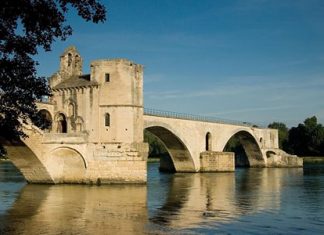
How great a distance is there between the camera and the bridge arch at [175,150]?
52.1m

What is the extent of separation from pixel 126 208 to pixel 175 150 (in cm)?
3419

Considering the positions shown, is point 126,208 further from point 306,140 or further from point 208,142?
point 306,140

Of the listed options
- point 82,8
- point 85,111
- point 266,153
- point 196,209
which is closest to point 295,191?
point 196,209

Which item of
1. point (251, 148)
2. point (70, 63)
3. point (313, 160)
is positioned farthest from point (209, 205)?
point (313, 160)

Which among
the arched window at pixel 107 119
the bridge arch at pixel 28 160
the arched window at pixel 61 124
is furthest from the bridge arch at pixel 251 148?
the bridge arch at pixel 28 160

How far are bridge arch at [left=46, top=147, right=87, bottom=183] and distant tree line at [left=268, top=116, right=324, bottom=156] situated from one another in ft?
251

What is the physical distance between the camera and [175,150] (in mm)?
57250

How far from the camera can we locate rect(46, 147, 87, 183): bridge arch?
34.8 meters

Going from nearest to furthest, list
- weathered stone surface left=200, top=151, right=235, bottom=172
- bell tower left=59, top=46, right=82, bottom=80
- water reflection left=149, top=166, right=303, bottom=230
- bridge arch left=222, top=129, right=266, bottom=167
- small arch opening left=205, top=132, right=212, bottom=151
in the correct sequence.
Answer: water reflection left=149, top=166, right=303, bottom=230, bell tower left=59, top=46, right=82, bottom=80, weathered stone surface left=200, top=151, right=235, bottom=172, small arch opening left=205, top=132, right=212, bottom=151, bridge arch left=222, top=129, right=266, bottom=167

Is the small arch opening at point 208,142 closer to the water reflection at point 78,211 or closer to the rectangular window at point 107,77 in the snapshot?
the rectangular window at point 107,77

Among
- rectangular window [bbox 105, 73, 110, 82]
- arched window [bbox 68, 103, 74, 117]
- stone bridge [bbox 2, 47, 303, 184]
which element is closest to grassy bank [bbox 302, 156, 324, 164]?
stone bridge [bbox 2, 47, 303, 184]

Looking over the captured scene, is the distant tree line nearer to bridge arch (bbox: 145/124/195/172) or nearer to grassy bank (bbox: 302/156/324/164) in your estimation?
grassy bank (bbox: 302/156/324/164)

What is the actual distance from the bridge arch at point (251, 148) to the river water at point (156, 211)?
40957 millimetres

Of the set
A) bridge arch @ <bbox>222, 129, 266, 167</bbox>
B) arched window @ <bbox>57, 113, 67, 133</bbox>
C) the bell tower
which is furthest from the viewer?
bridge arch @ <bbox>222, 129, 266, 167</bbox>
